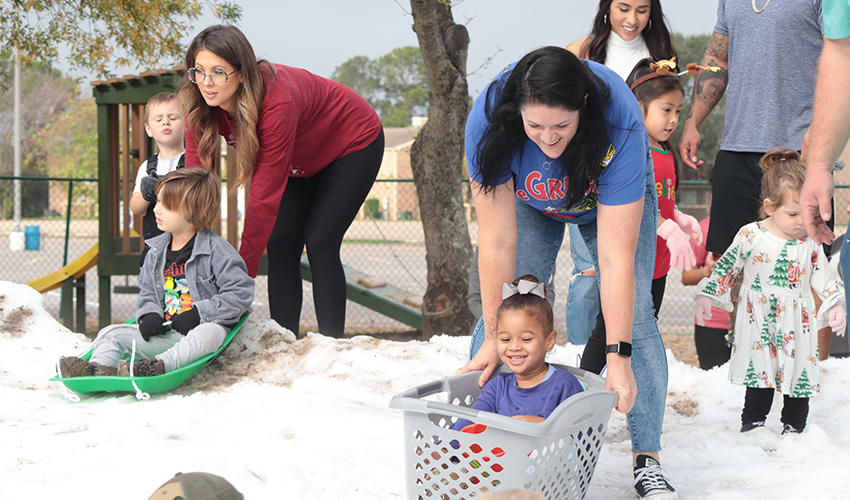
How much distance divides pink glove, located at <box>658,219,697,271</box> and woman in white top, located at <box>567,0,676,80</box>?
86 centimetres

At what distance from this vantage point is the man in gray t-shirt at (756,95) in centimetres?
338

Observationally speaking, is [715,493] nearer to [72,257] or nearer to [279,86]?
[279,86]

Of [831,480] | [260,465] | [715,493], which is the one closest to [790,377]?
[831,480]

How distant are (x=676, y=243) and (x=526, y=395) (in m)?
1.18

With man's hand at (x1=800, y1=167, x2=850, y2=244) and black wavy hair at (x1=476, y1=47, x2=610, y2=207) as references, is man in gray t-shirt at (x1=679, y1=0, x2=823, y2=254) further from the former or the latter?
black wavy hair at (x1=476, y1=47, x2=610, y2=207)

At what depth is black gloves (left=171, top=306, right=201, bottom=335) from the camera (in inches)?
135

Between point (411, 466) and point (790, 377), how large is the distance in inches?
70.4

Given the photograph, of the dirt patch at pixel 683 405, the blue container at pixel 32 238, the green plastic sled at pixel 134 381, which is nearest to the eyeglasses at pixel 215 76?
the green plastic sled at pixel 134 381

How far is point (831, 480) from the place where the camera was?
2.40 meters

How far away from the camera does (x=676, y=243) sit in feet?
10.2

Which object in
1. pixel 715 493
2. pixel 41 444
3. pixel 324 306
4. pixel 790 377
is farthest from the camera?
pixel 324 306

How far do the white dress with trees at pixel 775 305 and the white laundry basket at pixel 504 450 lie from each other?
1248 mm

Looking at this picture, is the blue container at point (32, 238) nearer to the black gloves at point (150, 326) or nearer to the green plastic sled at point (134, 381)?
the black gloves at point (150, 326)

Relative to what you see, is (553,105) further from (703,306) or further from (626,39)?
(626,39)
